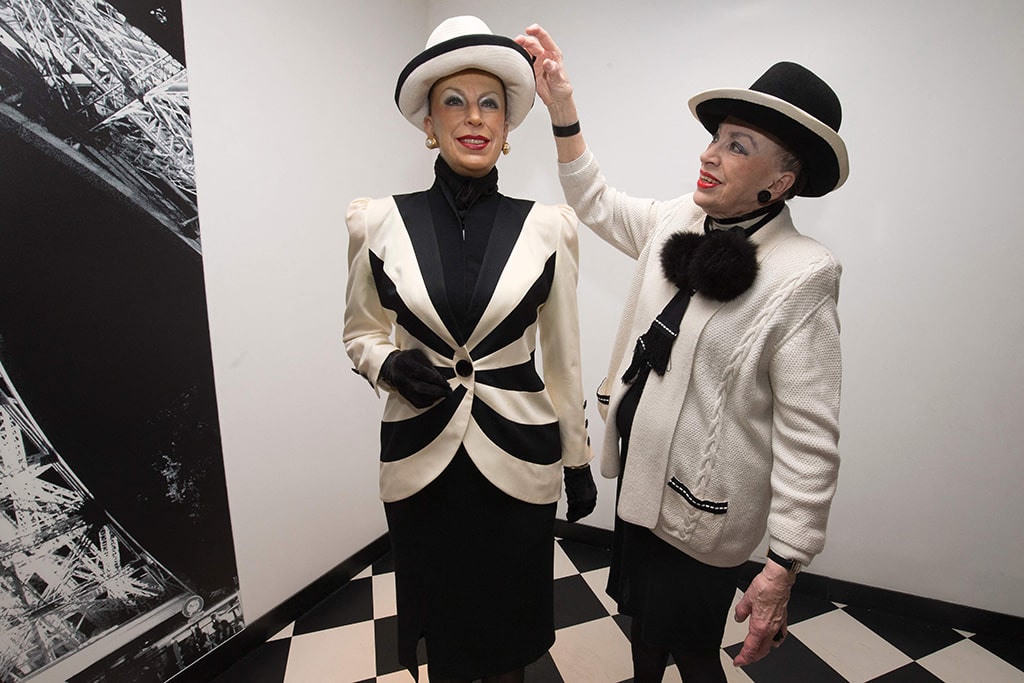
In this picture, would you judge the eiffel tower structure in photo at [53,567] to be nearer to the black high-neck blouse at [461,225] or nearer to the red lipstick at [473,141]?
the black high-neck blouse at [461,225]

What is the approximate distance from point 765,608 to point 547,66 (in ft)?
3.92

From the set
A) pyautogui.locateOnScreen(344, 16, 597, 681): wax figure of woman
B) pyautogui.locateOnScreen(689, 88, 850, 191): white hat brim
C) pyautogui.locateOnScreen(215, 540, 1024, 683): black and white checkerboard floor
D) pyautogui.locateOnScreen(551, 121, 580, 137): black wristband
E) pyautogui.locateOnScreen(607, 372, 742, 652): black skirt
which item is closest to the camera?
pyautogui.locateOnScreen(689, 88, 850, 191): white hat brim

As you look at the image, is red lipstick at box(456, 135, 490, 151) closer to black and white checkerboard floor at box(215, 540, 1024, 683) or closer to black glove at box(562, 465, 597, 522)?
black glove at box(562, 465, 597, 522)

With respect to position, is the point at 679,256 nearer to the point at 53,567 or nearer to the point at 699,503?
the point at 699,503

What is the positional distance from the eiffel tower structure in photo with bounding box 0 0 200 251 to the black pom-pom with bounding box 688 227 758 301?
4.40 ft

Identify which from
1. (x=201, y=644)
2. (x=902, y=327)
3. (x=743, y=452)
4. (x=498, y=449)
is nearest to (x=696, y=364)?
(x=743, y=452)

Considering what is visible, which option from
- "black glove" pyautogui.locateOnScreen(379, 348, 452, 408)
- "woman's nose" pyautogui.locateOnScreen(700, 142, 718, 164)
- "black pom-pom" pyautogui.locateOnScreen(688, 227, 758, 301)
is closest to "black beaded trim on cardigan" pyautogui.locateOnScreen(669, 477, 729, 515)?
"black pom-pom" pyautogui.locateOnScreen(688, 227, 758, 301)

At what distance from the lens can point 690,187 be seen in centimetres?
202

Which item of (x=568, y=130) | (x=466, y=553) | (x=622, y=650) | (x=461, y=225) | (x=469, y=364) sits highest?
(x=568, y=130)

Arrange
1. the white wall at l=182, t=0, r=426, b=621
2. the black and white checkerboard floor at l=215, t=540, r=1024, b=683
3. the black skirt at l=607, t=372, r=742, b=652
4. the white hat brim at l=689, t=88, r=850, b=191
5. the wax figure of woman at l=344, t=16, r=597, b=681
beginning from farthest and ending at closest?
the black and white checkerboard floor at l=215, t=540, r=1024, b=683 < the white wall at l=182, t=0, r=426, b=621 < the black skirt at l=607, t=372, r=742, b=652 < the wax figure of woman at l=344, t=16, r=597, b=681 < the white hat brim at l=689, t=88, r=850, b=191

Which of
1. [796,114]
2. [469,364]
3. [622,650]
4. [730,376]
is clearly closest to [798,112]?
[796,114]

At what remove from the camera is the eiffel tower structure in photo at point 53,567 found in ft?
3.97

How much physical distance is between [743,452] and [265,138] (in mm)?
1605

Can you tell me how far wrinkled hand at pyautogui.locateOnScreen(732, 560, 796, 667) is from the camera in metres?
0.98
